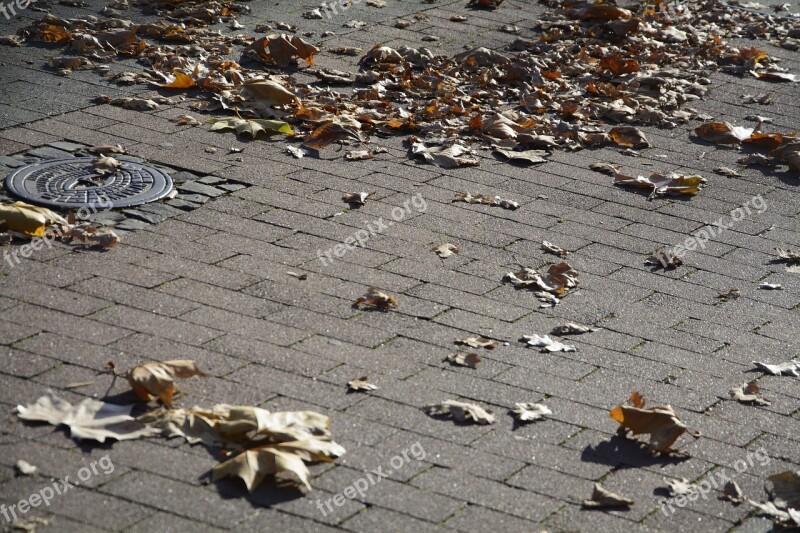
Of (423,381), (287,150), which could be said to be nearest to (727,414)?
(423,381)

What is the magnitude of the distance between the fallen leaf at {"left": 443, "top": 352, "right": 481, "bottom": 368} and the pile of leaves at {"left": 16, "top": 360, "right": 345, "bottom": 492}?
33.6 inches

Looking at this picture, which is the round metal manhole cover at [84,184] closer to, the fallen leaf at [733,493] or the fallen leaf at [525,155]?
the fallen leaf at [525,155]

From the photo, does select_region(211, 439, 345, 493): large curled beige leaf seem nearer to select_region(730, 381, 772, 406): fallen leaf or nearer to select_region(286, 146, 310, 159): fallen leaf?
select_region(730, 381, 772, 406): fallen leaf

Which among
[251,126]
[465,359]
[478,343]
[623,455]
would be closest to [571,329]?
[478,343]

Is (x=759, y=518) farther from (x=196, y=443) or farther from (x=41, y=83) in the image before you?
(x=41, y=83)

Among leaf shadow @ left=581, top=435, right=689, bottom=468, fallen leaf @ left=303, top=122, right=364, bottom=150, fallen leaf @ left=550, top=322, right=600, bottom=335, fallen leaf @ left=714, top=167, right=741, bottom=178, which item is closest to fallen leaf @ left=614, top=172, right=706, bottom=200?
fallen leaf @ left=714, top=167, right=741, bottom=178

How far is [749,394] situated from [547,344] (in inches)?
37.4

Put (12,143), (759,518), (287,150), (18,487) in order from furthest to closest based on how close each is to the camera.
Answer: (287,150), (12,143), (759,518), (18,487)

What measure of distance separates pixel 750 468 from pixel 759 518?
34 centimetres

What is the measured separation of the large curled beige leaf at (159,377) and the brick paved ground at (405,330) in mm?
84

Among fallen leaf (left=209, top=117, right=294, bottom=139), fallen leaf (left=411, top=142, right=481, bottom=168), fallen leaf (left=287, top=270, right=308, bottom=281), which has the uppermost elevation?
fallen leaf (left=209, top=117, right=294, bottom=139)

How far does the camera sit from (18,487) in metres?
3.57

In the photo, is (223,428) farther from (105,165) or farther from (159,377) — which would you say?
(105,165)

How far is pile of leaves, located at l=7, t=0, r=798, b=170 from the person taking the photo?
25.5 ft
